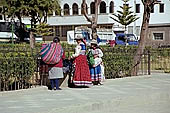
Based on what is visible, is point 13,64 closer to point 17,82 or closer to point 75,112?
point 17,82

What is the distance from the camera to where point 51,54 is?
41.8 feet

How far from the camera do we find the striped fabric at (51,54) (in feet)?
41.7

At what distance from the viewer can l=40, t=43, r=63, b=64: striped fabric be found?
12.7 m

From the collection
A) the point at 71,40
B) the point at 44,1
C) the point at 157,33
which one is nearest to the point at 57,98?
the point at 44,1

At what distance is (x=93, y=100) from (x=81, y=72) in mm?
2063

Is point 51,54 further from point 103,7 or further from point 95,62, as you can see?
point 103,7

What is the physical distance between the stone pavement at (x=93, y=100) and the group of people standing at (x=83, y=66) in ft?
1.02

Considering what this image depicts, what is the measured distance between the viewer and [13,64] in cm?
1231

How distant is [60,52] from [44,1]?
26178 mm

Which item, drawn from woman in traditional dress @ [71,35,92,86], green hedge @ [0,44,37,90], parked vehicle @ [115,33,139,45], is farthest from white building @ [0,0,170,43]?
green hedge @ [0,44,37,90]

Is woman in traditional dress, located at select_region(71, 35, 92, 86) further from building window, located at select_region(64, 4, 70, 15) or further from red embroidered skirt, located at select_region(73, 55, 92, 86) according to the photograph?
building window, located at select_region(64, 4, 70, 15)

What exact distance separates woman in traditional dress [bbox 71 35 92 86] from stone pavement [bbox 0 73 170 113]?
0.29 metres

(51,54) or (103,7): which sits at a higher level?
(103,7)

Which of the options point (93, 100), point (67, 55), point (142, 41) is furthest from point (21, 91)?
point (142, 41)
